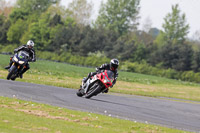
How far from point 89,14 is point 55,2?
11.3 meters

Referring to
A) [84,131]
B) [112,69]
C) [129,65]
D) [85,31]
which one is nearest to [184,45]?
[129,65]

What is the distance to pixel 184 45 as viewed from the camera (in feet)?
254

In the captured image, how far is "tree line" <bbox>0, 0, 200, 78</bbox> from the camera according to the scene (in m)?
76.5

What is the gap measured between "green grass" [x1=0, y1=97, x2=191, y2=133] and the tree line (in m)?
63.2

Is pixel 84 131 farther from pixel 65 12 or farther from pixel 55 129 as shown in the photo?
pixel 65 12

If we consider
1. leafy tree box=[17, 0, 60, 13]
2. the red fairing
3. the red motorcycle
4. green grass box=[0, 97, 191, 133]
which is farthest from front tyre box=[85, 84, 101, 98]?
leafy tree box=[17, 0, 60, 13]

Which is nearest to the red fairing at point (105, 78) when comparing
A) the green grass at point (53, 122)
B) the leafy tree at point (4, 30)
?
the green grass at point (53, 122)

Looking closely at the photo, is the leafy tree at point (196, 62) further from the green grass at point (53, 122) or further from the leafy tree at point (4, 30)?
the green grass at point (53, 122)

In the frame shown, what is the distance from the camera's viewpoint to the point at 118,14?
97.8 metres

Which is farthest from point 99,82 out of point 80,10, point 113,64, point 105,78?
point 80,10

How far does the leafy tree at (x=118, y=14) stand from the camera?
96.6m

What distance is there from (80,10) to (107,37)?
1062 inches

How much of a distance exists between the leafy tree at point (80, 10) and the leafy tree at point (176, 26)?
26088mm

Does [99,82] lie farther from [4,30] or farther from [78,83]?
[4,30]
